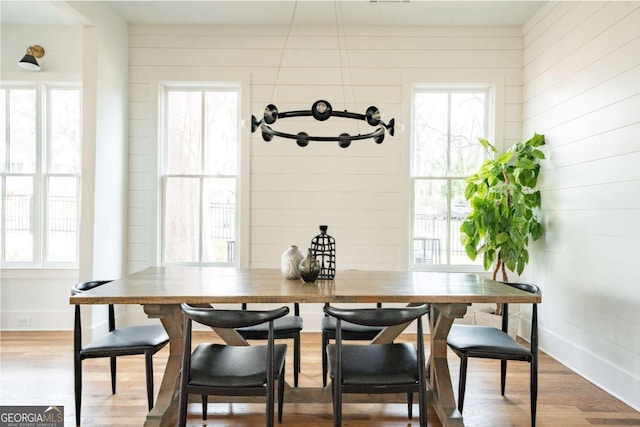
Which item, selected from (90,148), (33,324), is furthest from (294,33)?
(33,324)

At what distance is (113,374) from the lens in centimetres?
301

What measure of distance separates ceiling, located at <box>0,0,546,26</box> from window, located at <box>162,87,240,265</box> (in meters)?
0.76

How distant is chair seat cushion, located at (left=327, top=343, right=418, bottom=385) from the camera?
7.04ft

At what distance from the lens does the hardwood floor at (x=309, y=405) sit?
269 cm

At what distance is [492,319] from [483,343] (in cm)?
173

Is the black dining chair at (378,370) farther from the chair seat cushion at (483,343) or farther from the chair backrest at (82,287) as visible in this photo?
the chair backrest at (82,287)

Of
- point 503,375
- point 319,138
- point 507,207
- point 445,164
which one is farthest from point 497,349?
point 445,164

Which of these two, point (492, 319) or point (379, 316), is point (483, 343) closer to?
point (379, 316)

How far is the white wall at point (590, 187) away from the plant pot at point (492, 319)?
0.78 ft

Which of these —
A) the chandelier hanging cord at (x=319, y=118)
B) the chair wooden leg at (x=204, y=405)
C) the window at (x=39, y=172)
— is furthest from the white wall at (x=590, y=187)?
the window at (x=39, y=172)

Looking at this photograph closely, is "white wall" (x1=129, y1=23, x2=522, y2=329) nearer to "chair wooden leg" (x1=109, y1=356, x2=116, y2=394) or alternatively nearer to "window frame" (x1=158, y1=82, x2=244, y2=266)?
"window frame" (x1=158, y1=82, x2=244, y2=266)

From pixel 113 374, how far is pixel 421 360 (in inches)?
82.8

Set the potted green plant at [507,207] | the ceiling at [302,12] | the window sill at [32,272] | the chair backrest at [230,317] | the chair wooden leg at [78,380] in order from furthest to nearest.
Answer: the window sill at [32,272]
the ceiling at [302,12]
the potted green plant at [507,207]
the chair wooden leg at [78,380]
the chair backrest at [230,317]

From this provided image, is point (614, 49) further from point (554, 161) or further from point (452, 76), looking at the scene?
point (452, 76)
